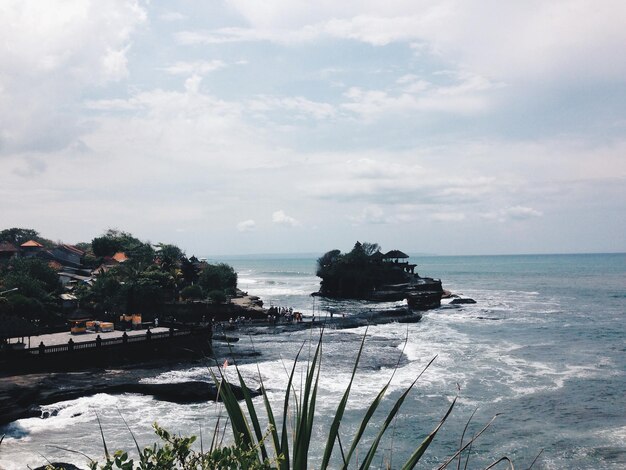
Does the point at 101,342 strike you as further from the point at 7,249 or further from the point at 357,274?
the point at 357,274

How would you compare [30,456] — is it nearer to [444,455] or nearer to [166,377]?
[166,377]

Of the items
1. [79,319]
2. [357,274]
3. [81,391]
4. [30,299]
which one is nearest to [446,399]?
[81,391]

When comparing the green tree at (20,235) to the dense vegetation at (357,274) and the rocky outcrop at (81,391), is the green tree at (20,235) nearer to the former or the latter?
the dense vegetation at (357,274)

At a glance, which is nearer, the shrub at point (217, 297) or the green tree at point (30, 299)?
the green tree at point (30, 299)

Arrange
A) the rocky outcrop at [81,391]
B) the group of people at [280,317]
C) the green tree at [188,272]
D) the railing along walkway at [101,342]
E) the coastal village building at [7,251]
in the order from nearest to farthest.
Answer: the rocky outcrop at [81,391] → the railing along walkway at [101,342] → the group of people at [280,317] → the green tree at [188,272] → the coastal village building at [7,251]

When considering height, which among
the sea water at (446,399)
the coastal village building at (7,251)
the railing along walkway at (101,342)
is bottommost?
the sea water at (446,399)

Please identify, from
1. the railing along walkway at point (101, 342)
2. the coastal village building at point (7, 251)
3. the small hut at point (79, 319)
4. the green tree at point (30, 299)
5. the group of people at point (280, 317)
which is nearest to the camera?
the railing along walkway at point (101, 342)

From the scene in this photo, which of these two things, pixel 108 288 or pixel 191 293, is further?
pixel 191 293

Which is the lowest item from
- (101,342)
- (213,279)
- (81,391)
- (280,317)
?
(280,317)

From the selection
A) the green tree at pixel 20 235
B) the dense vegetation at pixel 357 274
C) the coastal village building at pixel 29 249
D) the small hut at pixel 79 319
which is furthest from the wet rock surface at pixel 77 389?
the green tree at pixel 20 235

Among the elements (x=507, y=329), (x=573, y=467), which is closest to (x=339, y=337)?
(x=507, y=329)

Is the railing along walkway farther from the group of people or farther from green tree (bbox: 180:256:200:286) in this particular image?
green tree (bbox: 180:256:200:286)

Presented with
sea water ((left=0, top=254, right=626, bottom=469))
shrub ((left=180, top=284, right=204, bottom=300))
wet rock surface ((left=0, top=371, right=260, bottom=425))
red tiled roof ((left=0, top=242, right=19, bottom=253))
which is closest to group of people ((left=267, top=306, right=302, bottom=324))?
sea water ((left=0, top=254, right=626, bottom=469))

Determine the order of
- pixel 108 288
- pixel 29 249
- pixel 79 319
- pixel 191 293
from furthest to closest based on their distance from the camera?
pixel 29 249
pixel 191 293
pixel 108 288
pixel 79 319
